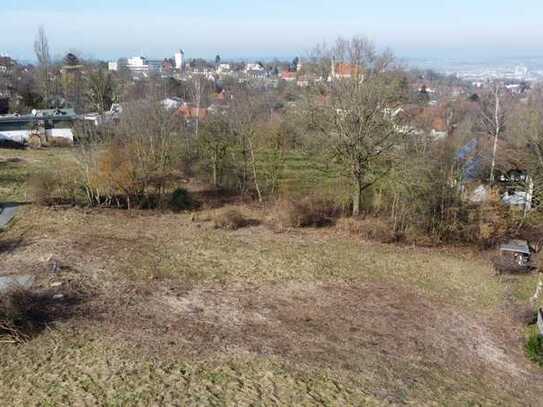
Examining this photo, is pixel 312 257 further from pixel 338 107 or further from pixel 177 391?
pixel 177 391

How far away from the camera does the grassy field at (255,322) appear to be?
28.5ft

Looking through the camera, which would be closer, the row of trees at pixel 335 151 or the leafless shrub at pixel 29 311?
the leafless shrub at pixel 29 311

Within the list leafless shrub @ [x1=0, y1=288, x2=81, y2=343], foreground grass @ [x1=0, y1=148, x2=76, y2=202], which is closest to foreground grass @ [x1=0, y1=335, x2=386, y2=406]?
leafless shrub @ [x1=0, y1=288, x2=81, y2=343]

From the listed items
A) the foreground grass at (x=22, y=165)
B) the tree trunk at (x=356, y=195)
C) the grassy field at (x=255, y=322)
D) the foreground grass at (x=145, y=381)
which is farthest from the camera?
the foreground grass at (x=22, y=165)

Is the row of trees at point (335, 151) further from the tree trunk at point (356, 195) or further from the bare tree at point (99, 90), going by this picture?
the bare tree at point (99, 90)

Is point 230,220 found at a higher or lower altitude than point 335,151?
lower

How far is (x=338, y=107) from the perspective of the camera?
18844 mm

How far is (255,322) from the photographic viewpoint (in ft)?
36.7

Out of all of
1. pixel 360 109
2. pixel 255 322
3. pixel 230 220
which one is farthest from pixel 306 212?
pixel 255 322

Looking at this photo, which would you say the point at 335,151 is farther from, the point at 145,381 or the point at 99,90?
the point at 99,90

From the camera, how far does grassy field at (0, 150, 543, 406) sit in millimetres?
8680

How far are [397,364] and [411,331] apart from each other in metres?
1.73

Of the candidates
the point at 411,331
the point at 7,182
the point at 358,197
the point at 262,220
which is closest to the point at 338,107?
the point at 358,197

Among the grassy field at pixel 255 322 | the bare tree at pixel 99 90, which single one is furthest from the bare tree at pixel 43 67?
the grassy field at pixel 255 322
